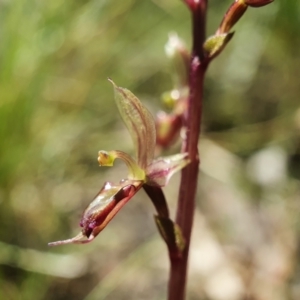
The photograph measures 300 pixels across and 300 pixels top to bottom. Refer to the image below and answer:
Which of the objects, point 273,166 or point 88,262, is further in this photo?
point 273,166

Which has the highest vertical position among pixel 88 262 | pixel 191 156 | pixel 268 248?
pixel 191 156

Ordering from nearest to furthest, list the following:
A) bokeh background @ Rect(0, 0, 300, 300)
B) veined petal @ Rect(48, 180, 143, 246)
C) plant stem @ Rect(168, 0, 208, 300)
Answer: veined petal @ Rect(48, 180, 143, 246) < plant stem @ Rect(168, 0, 208, 300) < bokeh background @ Rect(0, 0, 300, 300)

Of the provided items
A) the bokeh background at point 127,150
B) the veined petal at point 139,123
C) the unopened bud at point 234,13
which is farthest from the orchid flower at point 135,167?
the bokeh background at point 127,150

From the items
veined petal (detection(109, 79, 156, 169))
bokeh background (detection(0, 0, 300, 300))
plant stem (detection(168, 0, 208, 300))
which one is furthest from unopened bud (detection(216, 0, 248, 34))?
bokeh background (detection(0, 0, 300, 300))

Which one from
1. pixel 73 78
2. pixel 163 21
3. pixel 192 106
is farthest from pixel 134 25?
pixel 192 106

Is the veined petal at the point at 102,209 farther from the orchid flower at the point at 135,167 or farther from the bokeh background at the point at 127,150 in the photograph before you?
the bokeh background at the point at 127,150

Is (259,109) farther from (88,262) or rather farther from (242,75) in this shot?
(88,262)

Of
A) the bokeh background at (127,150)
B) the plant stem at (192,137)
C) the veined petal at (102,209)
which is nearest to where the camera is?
the veined petal at (102,209)

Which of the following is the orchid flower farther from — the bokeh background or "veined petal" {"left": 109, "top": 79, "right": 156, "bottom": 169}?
the bokeh background
